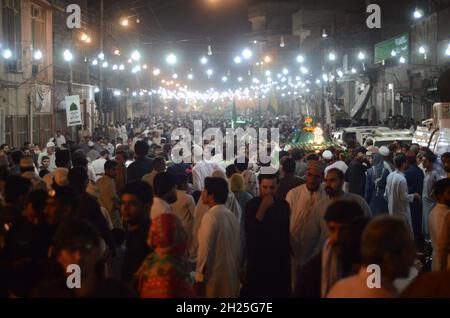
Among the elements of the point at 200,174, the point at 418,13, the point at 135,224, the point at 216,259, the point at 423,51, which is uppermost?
the point at 418,13

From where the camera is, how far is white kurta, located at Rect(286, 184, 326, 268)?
7723mm

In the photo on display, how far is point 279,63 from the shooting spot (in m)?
99.4

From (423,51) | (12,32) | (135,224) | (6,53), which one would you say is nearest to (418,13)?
(423,51)

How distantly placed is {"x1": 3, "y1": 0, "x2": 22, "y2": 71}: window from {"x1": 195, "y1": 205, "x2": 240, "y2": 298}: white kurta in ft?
63.4

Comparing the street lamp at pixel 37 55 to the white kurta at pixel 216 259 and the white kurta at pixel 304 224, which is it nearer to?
the white kurta at pixel 304 224

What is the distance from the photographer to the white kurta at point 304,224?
25.3ft

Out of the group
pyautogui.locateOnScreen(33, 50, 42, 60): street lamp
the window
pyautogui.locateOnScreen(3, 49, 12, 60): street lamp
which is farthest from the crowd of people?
pyautogui.locateOnScreen(33, 50, 42, 60): street lamp

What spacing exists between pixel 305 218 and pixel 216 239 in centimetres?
147

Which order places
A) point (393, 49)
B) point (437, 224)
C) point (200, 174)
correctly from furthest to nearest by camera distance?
1. point (393, 49)
2. point (200, 174)
3. point (437, 224)

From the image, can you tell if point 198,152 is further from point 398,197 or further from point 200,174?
point 398,197

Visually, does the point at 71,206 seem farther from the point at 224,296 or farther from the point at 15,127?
the point at 15,127

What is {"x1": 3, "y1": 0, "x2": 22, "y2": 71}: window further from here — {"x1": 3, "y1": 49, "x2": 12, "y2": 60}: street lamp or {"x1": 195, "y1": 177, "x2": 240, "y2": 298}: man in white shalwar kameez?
{"x1": 195, "y1": 177, "x2": 240, "y2": 298}: man in white shalwar kameez

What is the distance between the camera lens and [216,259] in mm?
6945
